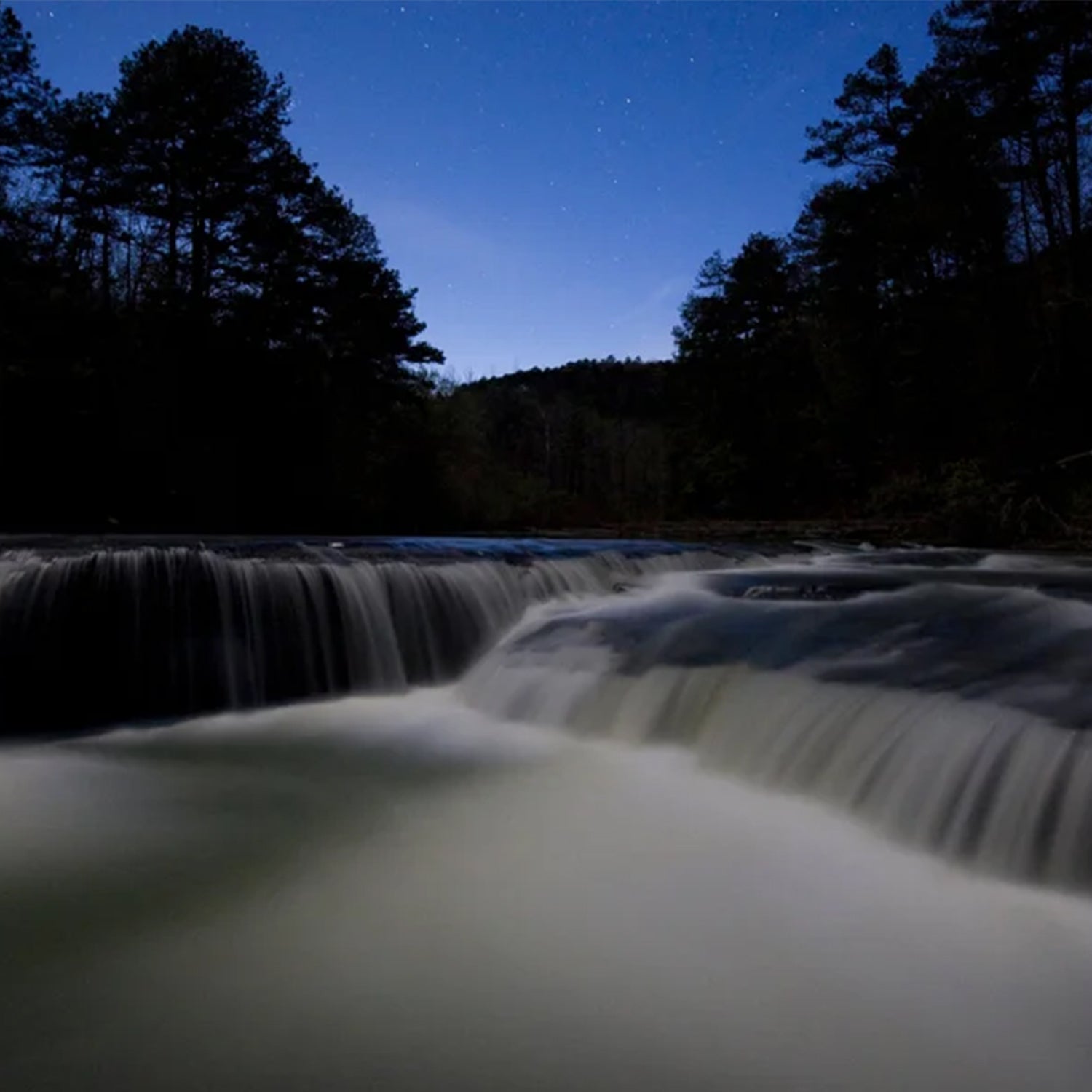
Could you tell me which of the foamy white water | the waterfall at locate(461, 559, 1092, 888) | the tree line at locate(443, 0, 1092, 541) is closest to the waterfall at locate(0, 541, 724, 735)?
the waterfall at locate(461, 559, 1092, 888)

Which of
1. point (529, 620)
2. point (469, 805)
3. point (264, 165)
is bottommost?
point (469, 805)

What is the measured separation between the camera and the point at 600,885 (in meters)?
3.46

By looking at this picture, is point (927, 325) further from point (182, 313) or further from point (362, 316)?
point (182, 313)

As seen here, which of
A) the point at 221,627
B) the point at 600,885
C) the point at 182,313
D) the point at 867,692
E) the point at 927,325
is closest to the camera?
the point at 600,885

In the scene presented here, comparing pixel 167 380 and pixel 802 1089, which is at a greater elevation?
pixel 167 380

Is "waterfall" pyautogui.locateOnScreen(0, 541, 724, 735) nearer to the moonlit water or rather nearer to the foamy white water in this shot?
the moonlit water

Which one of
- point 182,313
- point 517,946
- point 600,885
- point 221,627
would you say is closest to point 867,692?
point 600,885

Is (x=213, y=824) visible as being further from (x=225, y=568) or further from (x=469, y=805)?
(x=225, y=568)

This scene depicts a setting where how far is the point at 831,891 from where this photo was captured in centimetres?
333

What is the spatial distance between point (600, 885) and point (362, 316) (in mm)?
22130

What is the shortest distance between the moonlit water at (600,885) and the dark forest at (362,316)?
11.1 metres

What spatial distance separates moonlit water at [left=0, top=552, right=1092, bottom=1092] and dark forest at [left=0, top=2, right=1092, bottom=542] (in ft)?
36.5

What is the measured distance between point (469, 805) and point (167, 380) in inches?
733

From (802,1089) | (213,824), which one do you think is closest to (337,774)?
(213,824)
